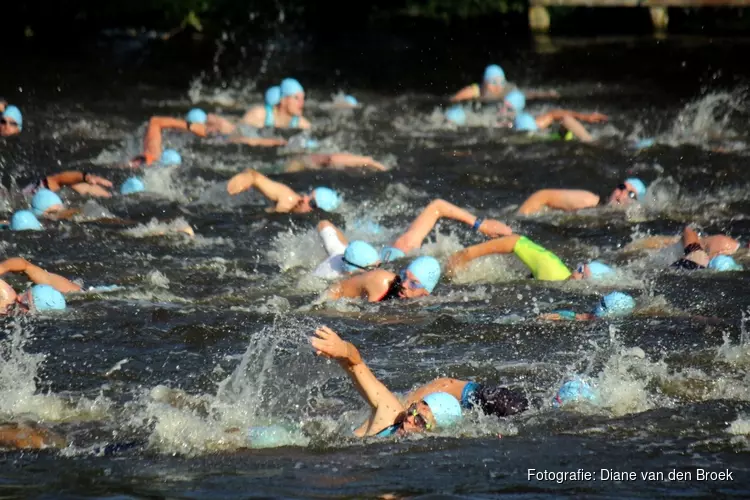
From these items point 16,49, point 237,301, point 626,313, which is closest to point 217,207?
point 237,301

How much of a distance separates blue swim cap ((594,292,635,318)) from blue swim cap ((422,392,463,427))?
215 centimetres

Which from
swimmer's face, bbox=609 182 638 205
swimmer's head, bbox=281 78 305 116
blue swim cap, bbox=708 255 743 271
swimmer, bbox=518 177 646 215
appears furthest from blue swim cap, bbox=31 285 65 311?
swimmer's head, bbox=281 78 305 116

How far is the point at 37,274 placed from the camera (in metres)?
9.21

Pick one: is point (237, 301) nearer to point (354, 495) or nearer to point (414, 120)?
point (354, 495)

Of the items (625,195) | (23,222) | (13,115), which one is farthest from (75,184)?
(625,195)

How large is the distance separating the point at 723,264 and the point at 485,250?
1.89 meters

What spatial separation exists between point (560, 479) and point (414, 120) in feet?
37.6

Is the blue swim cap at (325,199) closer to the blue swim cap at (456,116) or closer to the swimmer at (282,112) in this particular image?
the swimmer at (282,112)

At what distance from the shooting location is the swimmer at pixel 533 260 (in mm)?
9570

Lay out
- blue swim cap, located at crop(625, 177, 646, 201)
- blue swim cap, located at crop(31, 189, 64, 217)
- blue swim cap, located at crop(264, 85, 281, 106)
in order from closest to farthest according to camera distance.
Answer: blue swim cap, located at crop(31, 189, 64, 217) < blue swim cap, located at crop(625, 177, 646, 201) < blue swim cap, located at crop(264, 85, 281, 106)

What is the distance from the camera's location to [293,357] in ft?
25.4

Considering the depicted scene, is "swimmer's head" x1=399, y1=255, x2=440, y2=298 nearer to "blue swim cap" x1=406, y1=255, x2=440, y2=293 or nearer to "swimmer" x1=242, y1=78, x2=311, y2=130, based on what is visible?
"blue swim cap" x1=406, y1=255, x2=440, y2=293

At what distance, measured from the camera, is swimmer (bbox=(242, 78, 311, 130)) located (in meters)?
15.9

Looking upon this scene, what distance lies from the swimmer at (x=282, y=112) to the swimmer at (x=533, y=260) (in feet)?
20.9
